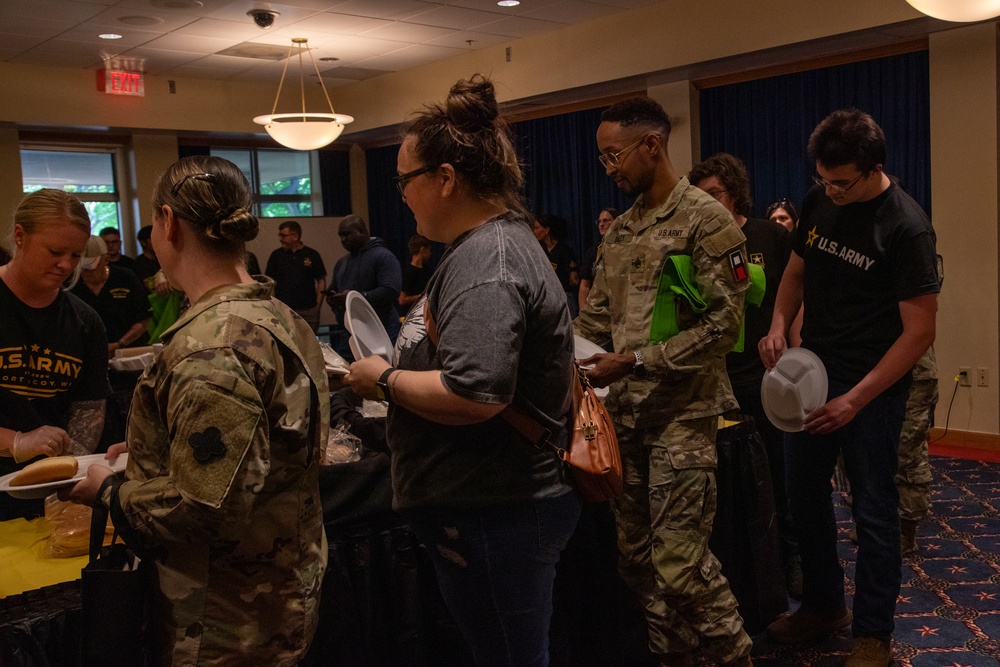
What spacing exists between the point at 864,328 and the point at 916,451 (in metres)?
1.32

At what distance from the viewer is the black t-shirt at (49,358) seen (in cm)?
210

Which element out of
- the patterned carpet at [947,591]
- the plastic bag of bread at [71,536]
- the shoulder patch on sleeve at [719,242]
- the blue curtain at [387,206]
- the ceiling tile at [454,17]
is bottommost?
the patterned carpet at [947,591]

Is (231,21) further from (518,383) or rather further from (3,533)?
(518,383)

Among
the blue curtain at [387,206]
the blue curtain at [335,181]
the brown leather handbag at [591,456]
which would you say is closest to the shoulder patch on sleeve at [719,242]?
the brown leather handbag at [591,456]

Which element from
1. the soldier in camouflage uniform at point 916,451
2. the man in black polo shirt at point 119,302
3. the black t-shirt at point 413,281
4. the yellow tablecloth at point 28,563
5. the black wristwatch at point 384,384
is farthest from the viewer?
the black t-shirt at point 413,281

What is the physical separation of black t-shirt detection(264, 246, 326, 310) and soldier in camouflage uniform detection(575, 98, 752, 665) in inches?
264

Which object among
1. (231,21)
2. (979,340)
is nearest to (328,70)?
(231,21)

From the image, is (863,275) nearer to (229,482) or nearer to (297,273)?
(229,482)

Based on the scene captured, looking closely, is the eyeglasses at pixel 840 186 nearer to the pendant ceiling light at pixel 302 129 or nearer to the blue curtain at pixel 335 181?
the pendant ceiling light at pixel 302 129

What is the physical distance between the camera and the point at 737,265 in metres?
2.10

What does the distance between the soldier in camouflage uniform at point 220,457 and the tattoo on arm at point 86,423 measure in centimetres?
90

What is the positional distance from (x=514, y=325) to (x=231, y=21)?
221 inches

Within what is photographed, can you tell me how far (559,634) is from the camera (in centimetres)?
224

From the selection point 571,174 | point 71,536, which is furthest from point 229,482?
point 571,174
